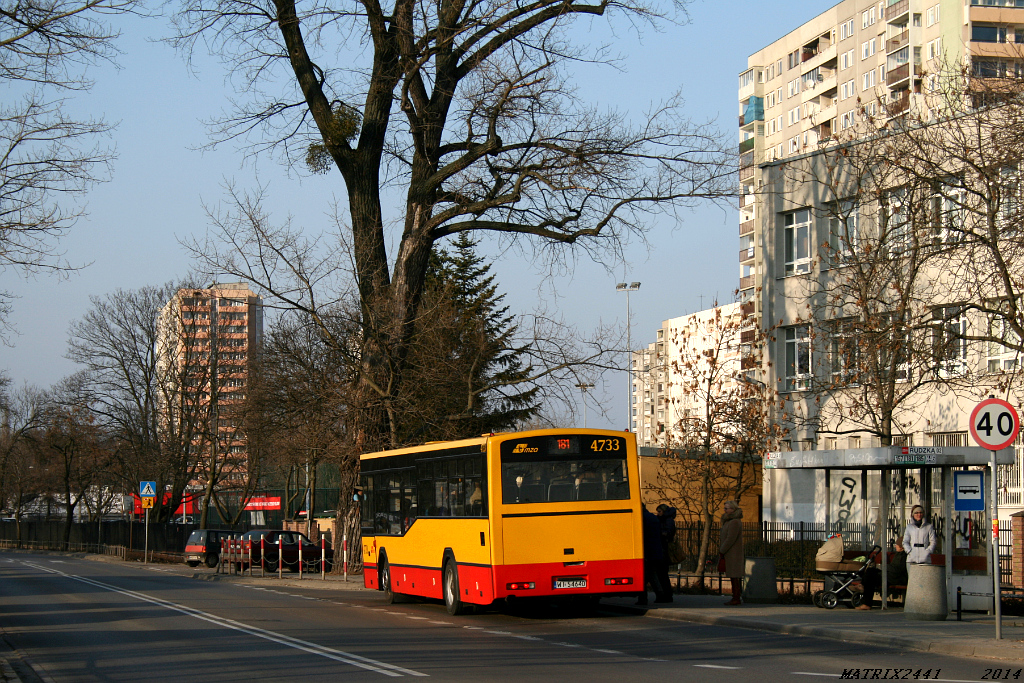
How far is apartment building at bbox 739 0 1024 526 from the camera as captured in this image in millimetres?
24234

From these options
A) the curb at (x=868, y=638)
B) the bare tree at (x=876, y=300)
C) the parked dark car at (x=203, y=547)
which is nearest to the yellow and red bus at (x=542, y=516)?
the curb at (x=868, y=638)

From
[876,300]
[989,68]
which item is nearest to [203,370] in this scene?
[876,300]

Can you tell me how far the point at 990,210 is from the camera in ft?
61.5

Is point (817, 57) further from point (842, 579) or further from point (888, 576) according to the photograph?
point (842, 579)

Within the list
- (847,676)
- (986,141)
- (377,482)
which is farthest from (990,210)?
(377,482)

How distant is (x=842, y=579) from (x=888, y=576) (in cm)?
89

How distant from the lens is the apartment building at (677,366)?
117 feet

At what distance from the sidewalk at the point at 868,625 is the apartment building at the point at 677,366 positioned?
8579 millimetres

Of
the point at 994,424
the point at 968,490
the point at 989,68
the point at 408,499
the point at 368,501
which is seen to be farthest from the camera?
the point at 368,501

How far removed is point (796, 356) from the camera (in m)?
38.1

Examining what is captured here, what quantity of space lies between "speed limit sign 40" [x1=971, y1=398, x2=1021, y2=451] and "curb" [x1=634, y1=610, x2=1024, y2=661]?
2463mm

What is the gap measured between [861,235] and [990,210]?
10.9 meters

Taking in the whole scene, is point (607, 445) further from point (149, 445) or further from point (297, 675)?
point (149, 445)

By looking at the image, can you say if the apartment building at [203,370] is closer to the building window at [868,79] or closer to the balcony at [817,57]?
the building window at [868,79]
